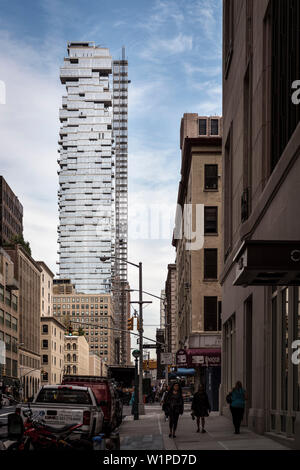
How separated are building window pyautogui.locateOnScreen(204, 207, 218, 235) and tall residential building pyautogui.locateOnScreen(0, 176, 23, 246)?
76.3 meters

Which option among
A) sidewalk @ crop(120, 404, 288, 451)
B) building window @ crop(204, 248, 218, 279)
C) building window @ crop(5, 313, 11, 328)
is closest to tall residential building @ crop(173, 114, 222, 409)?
building window @ crop(204, 248, 218, 279)

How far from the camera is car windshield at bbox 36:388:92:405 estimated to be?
18922 mm

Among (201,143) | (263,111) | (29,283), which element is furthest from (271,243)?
(29,283)

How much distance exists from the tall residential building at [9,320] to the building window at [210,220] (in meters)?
56.7

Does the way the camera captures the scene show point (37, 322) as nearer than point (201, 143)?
No

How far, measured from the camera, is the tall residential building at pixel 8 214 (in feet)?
433

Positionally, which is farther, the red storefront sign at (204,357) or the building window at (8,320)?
the building window at (8,320)

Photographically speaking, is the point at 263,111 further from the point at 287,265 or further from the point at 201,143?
the point at 201,143

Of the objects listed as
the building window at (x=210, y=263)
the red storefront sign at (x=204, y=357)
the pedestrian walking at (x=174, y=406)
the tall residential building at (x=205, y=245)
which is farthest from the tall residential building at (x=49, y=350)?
the pedestrian walking at (x=174, y=406)

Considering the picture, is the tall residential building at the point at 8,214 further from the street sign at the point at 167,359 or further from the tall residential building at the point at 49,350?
the street sign at the point at 167,359

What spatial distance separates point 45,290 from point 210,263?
4830 inches

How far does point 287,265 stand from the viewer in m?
14.0
